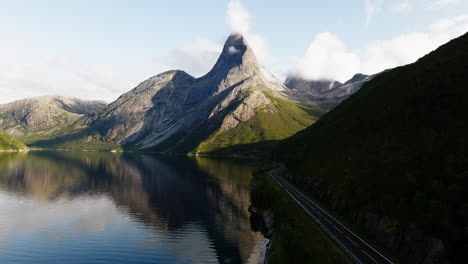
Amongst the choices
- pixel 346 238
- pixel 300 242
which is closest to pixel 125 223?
pixel 300 242

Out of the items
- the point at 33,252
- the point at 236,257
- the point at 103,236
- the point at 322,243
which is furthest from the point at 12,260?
the point at 322,243

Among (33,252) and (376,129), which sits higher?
(376,129)

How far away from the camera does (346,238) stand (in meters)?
52.7

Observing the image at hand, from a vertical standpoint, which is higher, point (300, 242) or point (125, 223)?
point (300, 242)

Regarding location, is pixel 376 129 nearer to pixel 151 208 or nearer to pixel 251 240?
pixel 251 240

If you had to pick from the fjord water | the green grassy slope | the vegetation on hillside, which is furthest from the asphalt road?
the fjord water

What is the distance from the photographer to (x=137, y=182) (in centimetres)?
16138

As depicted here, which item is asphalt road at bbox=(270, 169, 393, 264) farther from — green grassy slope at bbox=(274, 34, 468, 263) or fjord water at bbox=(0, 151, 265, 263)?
fjord water at bbox=(0, 151, 265, 263)

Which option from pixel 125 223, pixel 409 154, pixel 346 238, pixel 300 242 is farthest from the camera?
pixel 125 223

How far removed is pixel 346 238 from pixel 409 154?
26.7m

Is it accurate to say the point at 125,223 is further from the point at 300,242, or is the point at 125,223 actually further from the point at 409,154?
the point at 409,154

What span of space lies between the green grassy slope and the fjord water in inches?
1056

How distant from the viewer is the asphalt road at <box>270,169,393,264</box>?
44.3 meters

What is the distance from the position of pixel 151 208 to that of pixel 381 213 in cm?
7403
